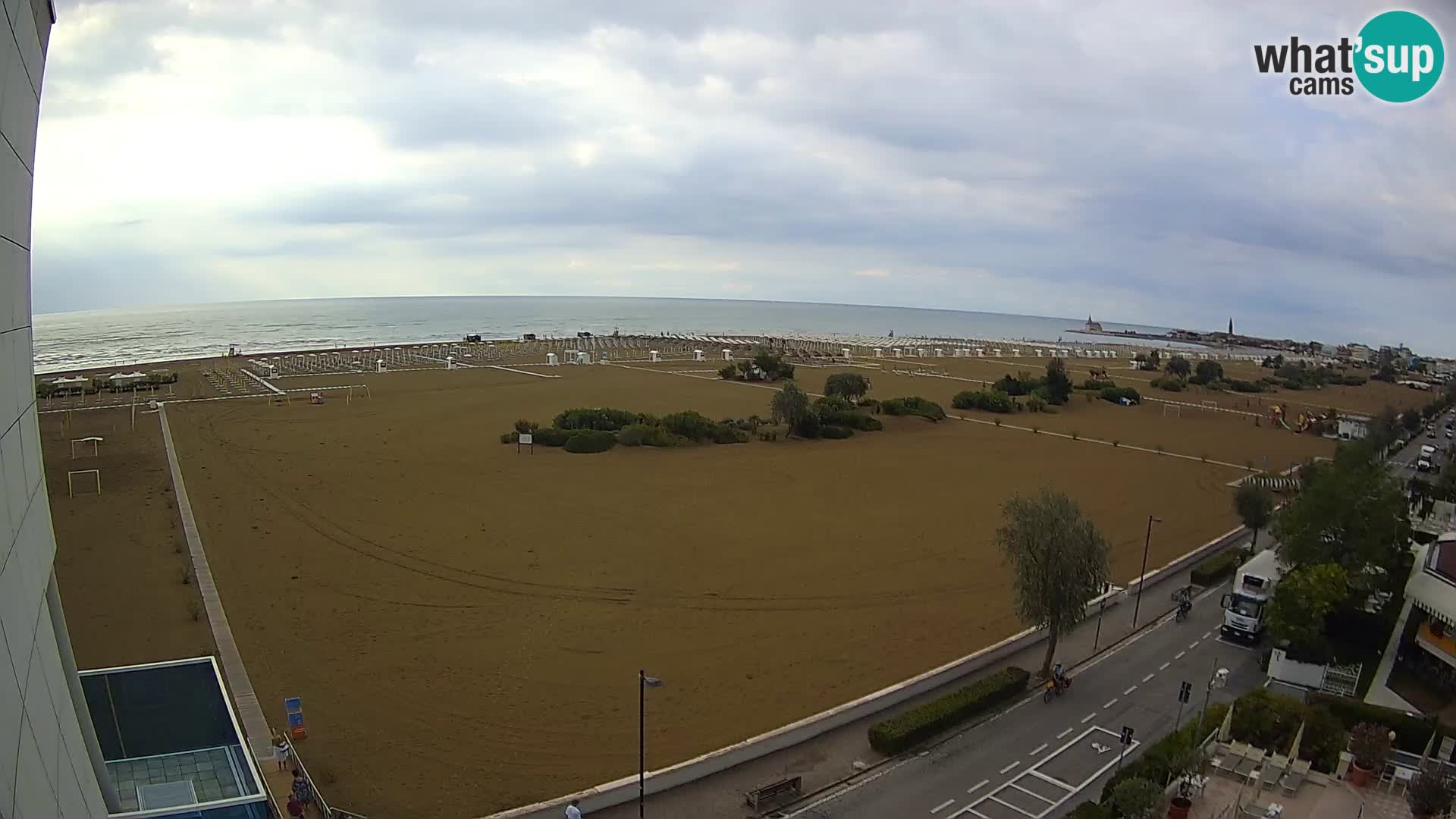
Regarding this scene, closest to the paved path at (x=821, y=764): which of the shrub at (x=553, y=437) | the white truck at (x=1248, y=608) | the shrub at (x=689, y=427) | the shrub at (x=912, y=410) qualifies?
the white truck at (x=1248, y=608)

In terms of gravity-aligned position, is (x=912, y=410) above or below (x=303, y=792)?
above

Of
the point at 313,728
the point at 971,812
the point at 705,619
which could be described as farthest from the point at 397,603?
the point at 971,812

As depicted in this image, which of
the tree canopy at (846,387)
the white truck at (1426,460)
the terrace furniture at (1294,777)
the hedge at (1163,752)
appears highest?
the tree canopy at (846,387)

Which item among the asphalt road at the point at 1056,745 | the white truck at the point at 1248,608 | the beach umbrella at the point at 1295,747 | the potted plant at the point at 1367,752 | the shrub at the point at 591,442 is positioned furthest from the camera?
the shrub at the point at 591,442

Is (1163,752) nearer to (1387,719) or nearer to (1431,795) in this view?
(1431,795)

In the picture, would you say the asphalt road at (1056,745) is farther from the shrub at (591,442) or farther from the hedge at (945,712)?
the shrub at (591,442)

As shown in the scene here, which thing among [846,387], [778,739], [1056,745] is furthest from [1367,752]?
[846,387]

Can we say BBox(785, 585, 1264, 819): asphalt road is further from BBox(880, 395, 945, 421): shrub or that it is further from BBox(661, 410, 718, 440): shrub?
BBox(880, 395, 945, 421): shrub
